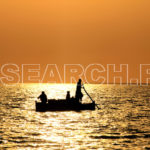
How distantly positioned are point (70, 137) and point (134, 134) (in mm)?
5293

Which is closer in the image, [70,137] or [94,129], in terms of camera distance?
[70,137]

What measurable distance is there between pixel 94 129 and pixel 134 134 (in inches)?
146

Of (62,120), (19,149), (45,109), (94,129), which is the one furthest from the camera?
(45,109)

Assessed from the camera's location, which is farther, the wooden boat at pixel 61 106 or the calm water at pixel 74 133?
the wooden boat at pixel 61 106

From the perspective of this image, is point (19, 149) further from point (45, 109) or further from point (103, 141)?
point (45, 109)

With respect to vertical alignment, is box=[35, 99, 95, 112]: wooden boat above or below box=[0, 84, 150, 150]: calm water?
above

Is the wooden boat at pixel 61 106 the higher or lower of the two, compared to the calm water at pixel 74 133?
higher

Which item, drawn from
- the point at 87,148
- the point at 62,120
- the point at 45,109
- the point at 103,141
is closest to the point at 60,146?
the point at 87,148

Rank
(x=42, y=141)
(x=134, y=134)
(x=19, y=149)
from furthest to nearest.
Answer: (x=134, y=134) < (x=42, y=141) < (x=19, y=149)

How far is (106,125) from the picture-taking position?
35062 millimetres

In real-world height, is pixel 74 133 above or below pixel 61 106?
below

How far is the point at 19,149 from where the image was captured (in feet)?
79.8

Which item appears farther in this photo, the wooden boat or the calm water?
the wooden boat

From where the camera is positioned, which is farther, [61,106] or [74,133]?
[61,106]
